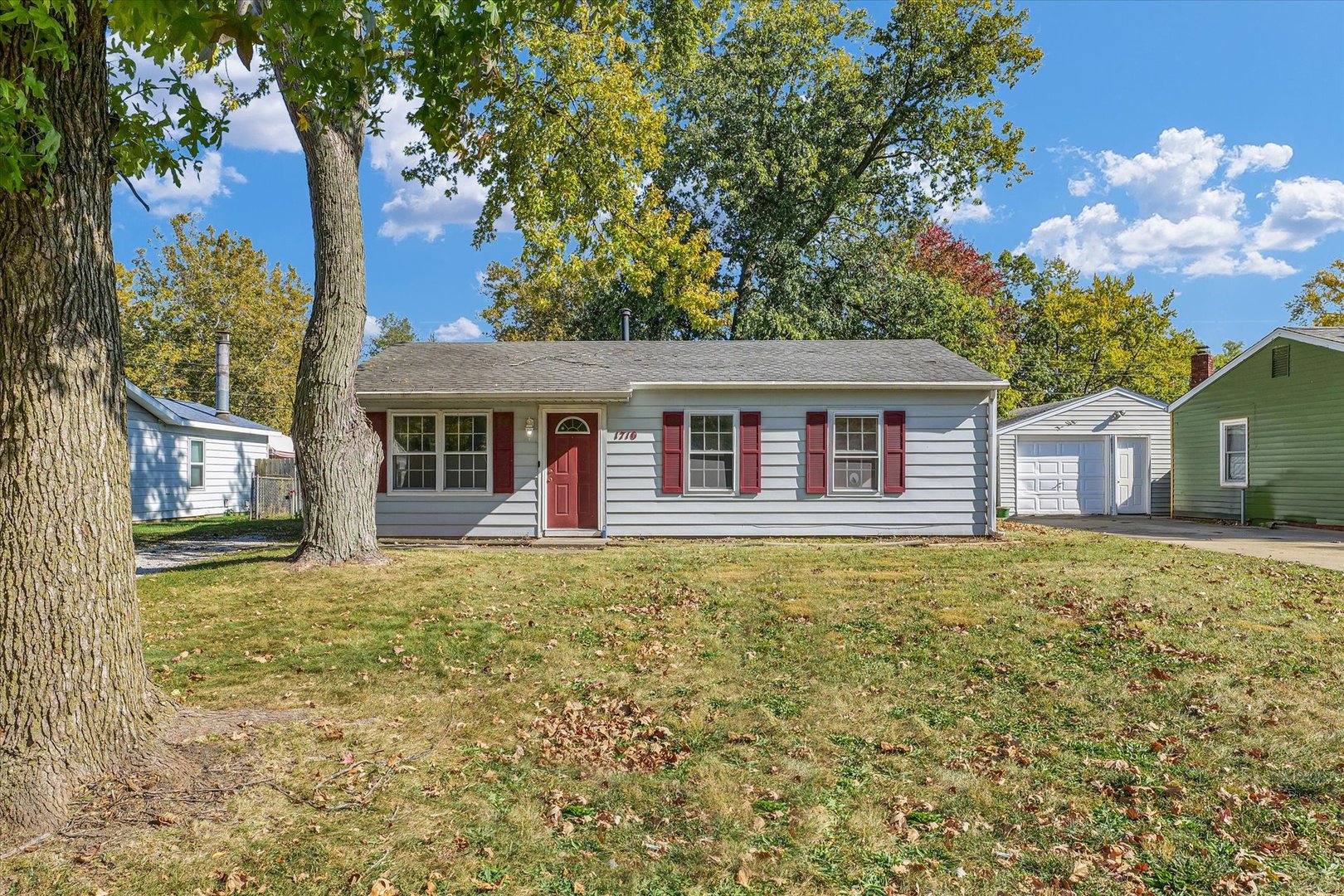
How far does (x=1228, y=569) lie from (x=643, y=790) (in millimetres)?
9446

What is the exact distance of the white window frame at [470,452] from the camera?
45.3 feet

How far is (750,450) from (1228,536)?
32.3ft

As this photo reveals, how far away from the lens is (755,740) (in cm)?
471

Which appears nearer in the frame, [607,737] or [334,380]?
[607,737]

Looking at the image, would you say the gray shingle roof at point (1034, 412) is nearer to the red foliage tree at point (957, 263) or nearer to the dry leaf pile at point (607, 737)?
the red foliage tree at point (957, 263)

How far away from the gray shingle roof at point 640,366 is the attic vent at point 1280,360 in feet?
26.2

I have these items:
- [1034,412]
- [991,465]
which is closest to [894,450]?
[991,465]

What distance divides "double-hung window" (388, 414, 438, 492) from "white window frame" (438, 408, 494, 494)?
11 cm

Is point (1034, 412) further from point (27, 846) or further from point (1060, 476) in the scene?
point (27, 846)

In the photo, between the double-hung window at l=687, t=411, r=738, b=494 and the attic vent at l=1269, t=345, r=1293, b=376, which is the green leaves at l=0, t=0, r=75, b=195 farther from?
the attic vent at l=1269, t=345, r=1293, b=376

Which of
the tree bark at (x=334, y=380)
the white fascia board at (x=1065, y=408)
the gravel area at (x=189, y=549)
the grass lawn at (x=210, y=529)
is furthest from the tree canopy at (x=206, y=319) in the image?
the white fascia board at (x=1065, y=408)

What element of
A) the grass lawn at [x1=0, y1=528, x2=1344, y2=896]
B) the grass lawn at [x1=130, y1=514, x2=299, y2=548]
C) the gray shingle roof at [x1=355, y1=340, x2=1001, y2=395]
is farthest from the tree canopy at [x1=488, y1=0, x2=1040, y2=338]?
the grass lawn at [x1=0, y1=528, x2=1344, y2=896]

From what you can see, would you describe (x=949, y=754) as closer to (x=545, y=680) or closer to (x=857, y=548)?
(x=545, y=680)

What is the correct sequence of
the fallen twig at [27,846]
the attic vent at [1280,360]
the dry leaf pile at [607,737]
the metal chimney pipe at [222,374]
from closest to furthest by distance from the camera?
the fallen twig at [27,846] < the dry leaf pile at [607,737] < the attic vent at [1280,360] < the metal chimney pipe at [222,374]
